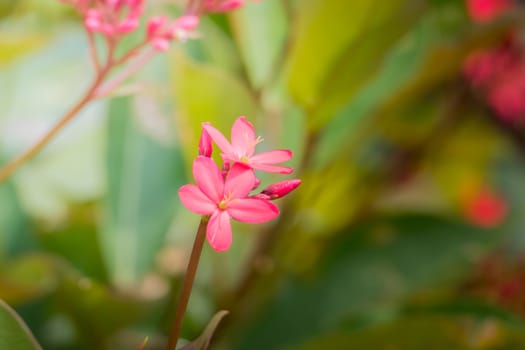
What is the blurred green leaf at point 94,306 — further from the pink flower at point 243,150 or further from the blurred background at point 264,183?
the pink flower at point 243,150

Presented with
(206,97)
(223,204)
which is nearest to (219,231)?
(223,204)

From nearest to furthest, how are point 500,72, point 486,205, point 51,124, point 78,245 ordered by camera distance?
point 78,245 → point 51,124 → point 500,72 → point 486,205

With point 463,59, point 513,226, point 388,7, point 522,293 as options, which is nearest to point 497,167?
point 513,226

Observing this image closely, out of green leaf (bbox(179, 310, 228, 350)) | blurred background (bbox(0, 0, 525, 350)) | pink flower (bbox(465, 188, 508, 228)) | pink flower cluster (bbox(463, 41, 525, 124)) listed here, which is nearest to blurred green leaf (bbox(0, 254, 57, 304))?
blurred background (bbox(0, 0, 525, 350))

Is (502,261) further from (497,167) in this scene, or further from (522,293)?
(497,167)

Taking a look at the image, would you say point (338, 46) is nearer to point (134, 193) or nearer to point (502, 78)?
point (134, 193)

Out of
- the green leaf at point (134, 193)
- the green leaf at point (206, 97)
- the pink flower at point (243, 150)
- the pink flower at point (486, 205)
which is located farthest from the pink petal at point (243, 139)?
the pink flower at point (486, 205)
